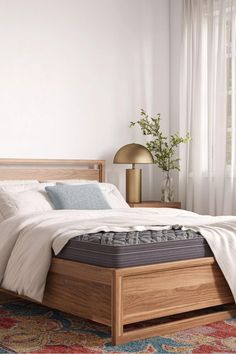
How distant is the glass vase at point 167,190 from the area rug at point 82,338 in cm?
244

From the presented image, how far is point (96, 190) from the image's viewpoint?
522cm

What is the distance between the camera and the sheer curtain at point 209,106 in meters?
6.17

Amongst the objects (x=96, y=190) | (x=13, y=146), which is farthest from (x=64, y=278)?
(x=13, y=146)

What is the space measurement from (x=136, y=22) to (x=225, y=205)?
6.55 ft

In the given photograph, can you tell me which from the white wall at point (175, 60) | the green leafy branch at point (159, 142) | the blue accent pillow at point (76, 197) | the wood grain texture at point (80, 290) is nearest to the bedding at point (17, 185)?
the blue accent pillow at point (76, 197)

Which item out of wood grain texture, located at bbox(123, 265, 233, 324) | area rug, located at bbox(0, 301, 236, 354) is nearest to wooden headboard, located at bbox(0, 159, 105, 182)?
area rug, located at bbox(0, 301, 236, 354)

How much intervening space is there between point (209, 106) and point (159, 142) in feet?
1.92

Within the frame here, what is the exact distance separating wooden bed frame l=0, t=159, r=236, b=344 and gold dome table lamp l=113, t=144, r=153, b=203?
211cm

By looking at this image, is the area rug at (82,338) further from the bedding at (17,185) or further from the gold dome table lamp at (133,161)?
the gold dome table lamp at (133,161)

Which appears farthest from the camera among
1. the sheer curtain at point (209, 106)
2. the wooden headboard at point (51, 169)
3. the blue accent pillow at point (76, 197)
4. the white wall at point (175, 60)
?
the white wall at point (175, 60)

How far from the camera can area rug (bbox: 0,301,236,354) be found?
10.9 ft

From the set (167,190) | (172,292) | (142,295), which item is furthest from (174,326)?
(167,190)

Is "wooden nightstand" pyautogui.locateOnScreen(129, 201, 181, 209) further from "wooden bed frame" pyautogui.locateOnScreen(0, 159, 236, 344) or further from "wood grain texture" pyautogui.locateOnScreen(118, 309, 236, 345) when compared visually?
"wood grain texture" pyautogui.locateOnScreen(118, 309, 236, 345)

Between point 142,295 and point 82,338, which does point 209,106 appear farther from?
point 82,338
